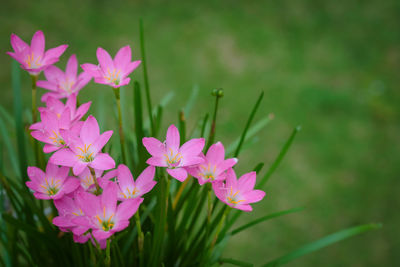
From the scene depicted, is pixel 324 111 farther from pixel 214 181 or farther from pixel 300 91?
pixel 214 181

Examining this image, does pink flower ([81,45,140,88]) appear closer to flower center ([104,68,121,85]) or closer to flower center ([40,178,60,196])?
flower center ([104,68,121,85])

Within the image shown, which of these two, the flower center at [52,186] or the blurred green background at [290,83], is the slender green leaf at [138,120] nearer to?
the flower center at [52,186]

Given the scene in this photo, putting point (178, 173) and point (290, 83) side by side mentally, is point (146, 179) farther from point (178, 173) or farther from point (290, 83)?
point (290, 83)

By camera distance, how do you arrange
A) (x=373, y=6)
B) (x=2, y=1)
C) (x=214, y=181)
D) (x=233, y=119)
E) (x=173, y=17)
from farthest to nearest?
1. (x=373, y=6)
2. (x=173, y=17)
3. (x=2, y=1)
4. (x=233, y=119)
5. (x=214, y=181)

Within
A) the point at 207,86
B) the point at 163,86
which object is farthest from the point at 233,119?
the point at 163,86

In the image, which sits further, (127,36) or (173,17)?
(173,17)

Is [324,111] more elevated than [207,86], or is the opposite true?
[207,86]
